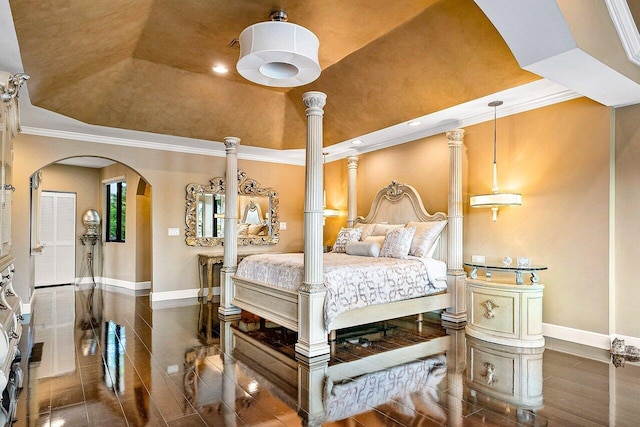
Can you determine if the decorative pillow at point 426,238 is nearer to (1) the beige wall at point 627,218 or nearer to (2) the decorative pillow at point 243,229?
(1) the beige wall at point 627,218

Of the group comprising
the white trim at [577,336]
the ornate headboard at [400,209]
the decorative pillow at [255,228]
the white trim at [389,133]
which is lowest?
the white trim at [577,336]

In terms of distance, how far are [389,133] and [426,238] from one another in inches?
66.3

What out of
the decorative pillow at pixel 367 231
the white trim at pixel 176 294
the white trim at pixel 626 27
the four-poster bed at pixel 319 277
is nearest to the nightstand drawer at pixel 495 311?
the four-poster bed at pixel 319 277

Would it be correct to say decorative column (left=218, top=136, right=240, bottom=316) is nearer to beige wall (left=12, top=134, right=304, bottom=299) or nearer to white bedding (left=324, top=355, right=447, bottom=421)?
beige wall (left=12, top=134, right=304, bottom=299)

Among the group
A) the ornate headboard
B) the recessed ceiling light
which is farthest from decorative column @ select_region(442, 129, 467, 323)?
the recessed ceiling light

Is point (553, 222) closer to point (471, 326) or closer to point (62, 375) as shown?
point (471, 326)

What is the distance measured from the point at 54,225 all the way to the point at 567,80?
8.81 m

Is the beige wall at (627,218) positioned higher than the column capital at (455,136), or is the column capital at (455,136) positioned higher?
the column capital at (455,136)

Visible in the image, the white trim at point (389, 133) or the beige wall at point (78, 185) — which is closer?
the white trim at point (389, 133)

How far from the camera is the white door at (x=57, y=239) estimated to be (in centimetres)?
750

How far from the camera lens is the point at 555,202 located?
4.06m

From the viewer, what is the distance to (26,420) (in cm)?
230

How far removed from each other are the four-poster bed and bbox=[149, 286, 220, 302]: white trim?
164 cm

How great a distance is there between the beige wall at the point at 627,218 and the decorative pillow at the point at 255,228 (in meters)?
5.33
